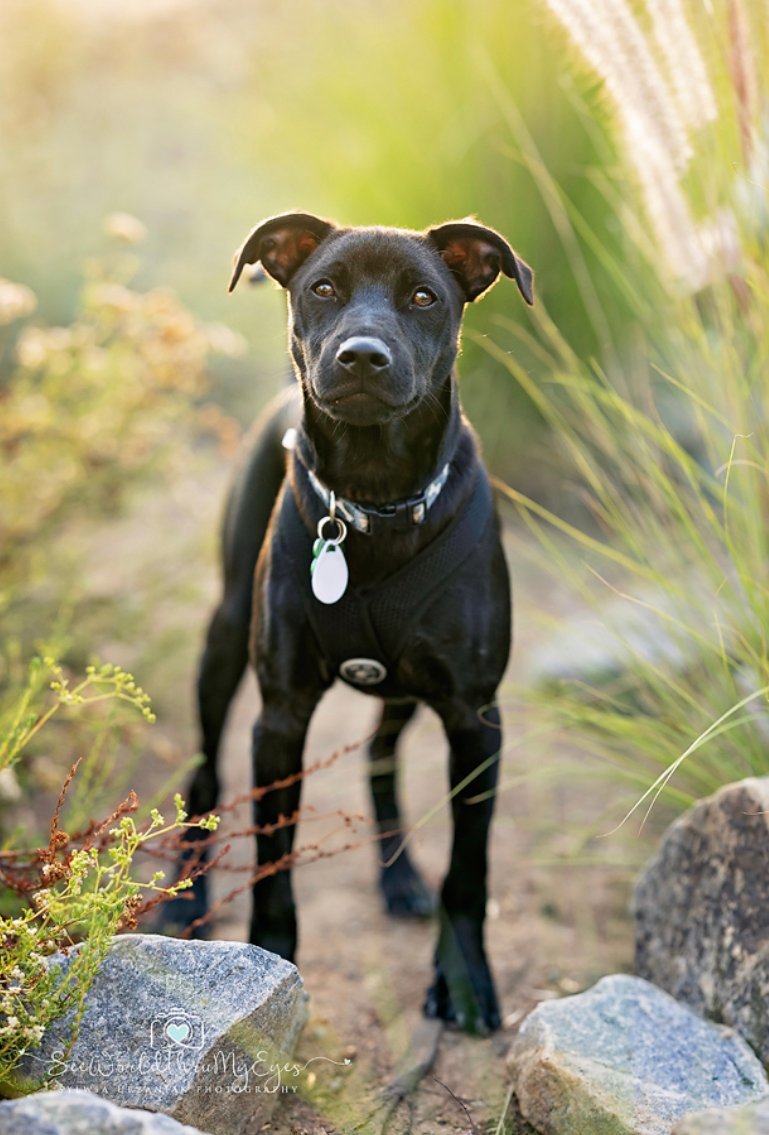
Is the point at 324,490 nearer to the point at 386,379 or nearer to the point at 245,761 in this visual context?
the point at 386,379

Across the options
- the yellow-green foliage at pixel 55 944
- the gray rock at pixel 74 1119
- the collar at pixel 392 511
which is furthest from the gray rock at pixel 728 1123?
the collar at pixel 392 511

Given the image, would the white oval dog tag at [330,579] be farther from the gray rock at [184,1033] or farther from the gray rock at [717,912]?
the gray rock at [717,912]

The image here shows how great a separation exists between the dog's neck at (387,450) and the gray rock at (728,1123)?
4.71ft

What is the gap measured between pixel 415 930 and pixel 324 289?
197 cm

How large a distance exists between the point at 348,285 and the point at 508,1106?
178cm

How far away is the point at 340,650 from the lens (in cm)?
279

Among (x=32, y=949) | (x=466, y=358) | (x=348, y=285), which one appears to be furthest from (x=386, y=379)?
(x=466, y=358)

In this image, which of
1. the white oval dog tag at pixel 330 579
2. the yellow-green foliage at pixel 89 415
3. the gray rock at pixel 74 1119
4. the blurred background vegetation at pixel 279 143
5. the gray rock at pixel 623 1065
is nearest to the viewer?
the gray rock at pixel 74 1119

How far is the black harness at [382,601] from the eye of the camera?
2.75m

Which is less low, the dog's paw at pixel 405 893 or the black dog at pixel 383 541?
the black dog at pixel 383 541

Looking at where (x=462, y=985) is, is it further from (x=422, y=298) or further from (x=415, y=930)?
(x=422, y=298)

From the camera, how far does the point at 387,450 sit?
9.11 feet

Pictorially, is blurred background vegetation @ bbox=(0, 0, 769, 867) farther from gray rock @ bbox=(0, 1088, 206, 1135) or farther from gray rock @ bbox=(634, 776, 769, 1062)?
gray rock @ bbox=(0, 1088, 206, 1135)

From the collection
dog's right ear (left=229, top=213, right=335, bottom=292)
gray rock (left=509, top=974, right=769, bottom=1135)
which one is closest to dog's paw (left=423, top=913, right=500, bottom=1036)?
gray rock (left=509, top=974, right=769, bottom=1135)
